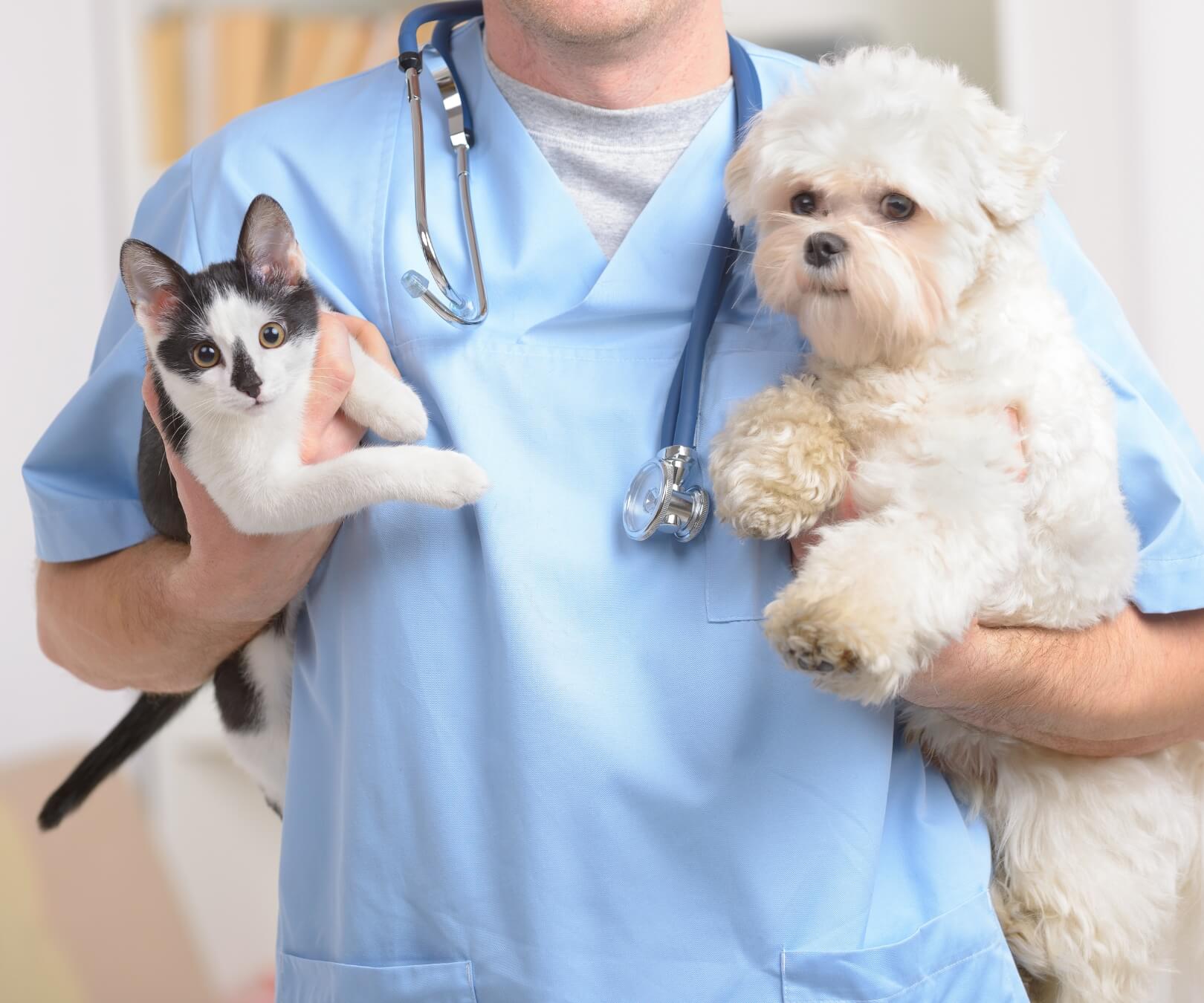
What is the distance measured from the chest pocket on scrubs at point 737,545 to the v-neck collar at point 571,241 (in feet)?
0.25

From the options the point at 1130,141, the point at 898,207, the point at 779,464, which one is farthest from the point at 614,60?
the point at 1130,141

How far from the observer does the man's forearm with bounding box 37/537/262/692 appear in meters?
1.19

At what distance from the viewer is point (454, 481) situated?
3.32 ft

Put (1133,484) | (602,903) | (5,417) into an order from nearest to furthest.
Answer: (602,903) → (1133,484) → (5,417)

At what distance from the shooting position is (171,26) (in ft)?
8.38

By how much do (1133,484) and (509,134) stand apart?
0.73 m

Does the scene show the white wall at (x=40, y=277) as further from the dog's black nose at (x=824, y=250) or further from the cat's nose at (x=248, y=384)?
the dog's black nose at (x=824, y=250)

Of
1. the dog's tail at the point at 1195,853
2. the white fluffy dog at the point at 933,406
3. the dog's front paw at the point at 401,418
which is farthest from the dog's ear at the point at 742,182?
the dog's tail at the point at 1195,853

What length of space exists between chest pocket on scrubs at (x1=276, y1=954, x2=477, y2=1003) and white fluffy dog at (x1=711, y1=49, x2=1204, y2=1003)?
1.44ft

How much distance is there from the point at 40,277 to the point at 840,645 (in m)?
2.18

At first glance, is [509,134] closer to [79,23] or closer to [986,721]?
[986,721]

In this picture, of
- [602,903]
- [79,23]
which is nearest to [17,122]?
[79,23]

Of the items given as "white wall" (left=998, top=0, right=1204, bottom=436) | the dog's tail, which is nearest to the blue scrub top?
the dog's tail

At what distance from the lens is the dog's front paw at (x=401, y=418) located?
108cm
